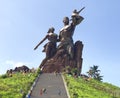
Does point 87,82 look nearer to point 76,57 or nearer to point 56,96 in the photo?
point 76,57

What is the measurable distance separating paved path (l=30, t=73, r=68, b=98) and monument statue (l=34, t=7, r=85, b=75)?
13.2 feet

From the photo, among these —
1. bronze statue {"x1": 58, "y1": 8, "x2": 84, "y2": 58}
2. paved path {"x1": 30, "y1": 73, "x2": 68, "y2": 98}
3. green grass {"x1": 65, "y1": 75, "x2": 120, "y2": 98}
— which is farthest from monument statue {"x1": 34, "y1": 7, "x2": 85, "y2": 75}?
green grass {"x1": 65, "y1": 75, "x2": 120, "y2": 98}

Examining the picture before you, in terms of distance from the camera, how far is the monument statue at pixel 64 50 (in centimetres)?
5731

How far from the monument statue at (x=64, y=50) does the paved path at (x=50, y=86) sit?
13.2 feet

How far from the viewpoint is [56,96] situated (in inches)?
1480

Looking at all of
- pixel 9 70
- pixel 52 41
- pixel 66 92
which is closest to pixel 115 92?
pixel 66 92

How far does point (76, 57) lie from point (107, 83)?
6050 millimetres

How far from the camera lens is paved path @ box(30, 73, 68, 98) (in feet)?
126

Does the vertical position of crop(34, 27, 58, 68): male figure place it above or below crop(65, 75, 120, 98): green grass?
above

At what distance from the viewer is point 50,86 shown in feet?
145

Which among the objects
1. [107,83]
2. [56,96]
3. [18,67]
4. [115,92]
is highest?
[18,67]

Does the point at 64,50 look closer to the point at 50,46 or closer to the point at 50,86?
the point at 50,46

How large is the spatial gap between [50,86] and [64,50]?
14984 millimetres

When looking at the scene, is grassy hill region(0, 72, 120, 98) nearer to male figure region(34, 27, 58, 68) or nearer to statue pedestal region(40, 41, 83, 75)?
statue pedestal region(40, 41, 83, 75)
